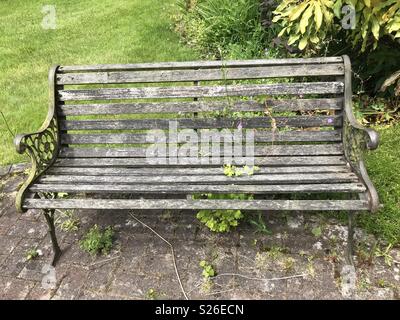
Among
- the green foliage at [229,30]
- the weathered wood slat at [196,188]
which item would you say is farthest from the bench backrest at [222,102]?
the green foliage at [229,30]

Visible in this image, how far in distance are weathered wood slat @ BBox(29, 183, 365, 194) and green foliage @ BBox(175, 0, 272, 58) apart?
9.23 feet

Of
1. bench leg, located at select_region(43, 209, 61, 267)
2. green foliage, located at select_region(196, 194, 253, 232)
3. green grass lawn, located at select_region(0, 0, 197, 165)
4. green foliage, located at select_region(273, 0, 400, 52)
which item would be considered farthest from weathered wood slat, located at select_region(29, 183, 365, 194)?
green grass lawn, located at select_region(0, 0, 197, 165)

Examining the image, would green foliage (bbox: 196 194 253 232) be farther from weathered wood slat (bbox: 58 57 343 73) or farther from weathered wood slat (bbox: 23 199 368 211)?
→ weathered wood slat (bbox: 58 57 343 73)

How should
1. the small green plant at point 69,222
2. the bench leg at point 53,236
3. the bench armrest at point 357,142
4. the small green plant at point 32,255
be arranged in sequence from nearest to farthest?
the bench armrest at point 357,142 < the bench leg at point 53,236 < the small green plant at point 32,255 < the small green plant at point 69,222

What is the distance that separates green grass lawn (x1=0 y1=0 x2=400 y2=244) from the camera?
134 inches

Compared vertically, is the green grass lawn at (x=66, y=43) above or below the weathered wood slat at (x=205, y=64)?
below

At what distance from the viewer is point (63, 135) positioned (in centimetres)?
327

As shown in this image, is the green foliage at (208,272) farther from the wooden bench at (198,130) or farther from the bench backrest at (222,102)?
the bench backrest at (222,102)

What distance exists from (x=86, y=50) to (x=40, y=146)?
3480mm

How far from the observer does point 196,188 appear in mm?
2684

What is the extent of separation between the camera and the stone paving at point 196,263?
266 centimetres

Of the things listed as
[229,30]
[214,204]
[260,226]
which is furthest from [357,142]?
[229,30]

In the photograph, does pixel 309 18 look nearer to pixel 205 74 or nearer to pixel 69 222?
pixel 205 74
